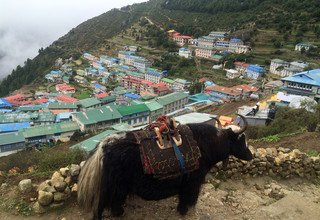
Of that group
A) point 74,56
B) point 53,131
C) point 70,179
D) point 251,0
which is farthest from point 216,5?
point 70,179

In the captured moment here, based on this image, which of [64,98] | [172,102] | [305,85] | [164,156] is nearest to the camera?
[164,156]

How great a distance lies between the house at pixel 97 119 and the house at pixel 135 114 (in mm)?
712

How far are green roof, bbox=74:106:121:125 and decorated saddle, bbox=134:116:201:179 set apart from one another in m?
26.8

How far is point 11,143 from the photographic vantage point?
25422 mm

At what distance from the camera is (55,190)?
4.08 m

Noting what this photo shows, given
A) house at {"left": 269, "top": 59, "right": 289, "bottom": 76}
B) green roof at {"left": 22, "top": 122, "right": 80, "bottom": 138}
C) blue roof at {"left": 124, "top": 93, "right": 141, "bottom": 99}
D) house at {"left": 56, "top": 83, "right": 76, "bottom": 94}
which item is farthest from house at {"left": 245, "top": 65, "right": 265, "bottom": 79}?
house at {"left": 56, "top": 83, "right": 76, "bottom": 94}

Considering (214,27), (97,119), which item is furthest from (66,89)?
(214,27)

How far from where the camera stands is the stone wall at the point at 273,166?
5.57 metres

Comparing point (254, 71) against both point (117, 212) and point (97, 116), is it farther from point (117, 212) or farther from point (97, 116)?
point (117, 212)

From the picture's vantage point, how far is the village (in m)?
26.0

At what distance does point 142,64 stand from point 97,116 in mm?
23628

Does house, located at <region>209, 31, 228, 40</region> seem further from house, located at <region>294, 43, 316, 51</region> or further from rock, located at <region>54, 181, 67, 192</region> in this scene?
rock, located at <region>54, 181, 67, 192</region>

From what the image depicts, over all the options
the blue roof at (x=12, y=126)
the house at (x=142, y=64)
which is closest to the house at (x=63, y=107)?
the blue roof at (x=12, y=126)

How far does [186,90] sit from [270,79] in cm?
1135
